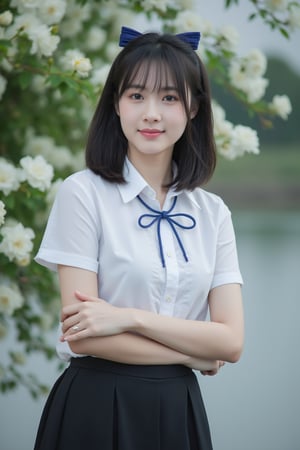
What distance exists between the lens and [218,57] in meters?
2.88

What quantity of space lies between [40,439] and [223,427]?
2699 millimetres

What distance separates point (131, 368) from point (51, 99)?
1.93 metres

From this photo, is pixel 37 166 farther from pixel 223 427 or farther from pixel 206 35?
pixel 223 427

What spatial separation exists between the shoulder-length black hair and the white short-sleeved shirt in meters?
0.06

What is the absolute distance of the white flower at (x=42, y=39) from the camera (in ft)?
8.05

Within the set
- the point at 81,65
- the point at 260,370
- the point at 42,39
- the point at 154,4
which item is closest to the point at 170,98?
the point at 81,65

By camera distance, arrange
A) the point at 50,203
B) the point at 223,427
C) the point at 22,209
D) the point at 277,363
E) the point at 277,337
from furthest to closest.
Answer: the point at 277,337 < the point at 277,363 < the point at 223,427 < the point at 22,209 < the point at 50,203

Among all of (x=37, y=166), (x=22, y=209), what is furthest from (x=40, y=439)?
(x=22, y=209)

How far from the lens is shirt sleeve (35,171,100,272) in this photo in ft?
5.77

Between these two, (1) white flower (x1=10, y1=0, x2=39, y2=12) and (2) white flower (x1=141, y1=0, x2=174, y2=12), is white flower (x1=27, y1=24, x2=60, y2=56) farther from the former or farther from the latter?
(2) white flower (x1=141, y1=0, x2=174, y2=12)

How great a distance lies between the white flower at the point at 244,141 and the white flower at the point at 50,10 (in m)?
0.70

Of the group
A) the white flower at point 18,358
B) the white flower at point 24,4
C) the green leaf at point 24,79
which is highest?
the white flower at point 24,4

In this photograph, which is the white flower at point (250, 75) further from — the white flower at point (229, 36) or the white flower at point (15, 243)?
the white flower at point (15, 243)

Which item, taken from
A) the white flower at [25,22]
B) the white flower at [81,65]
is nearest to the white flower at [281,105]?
the white flower at [81,65]
